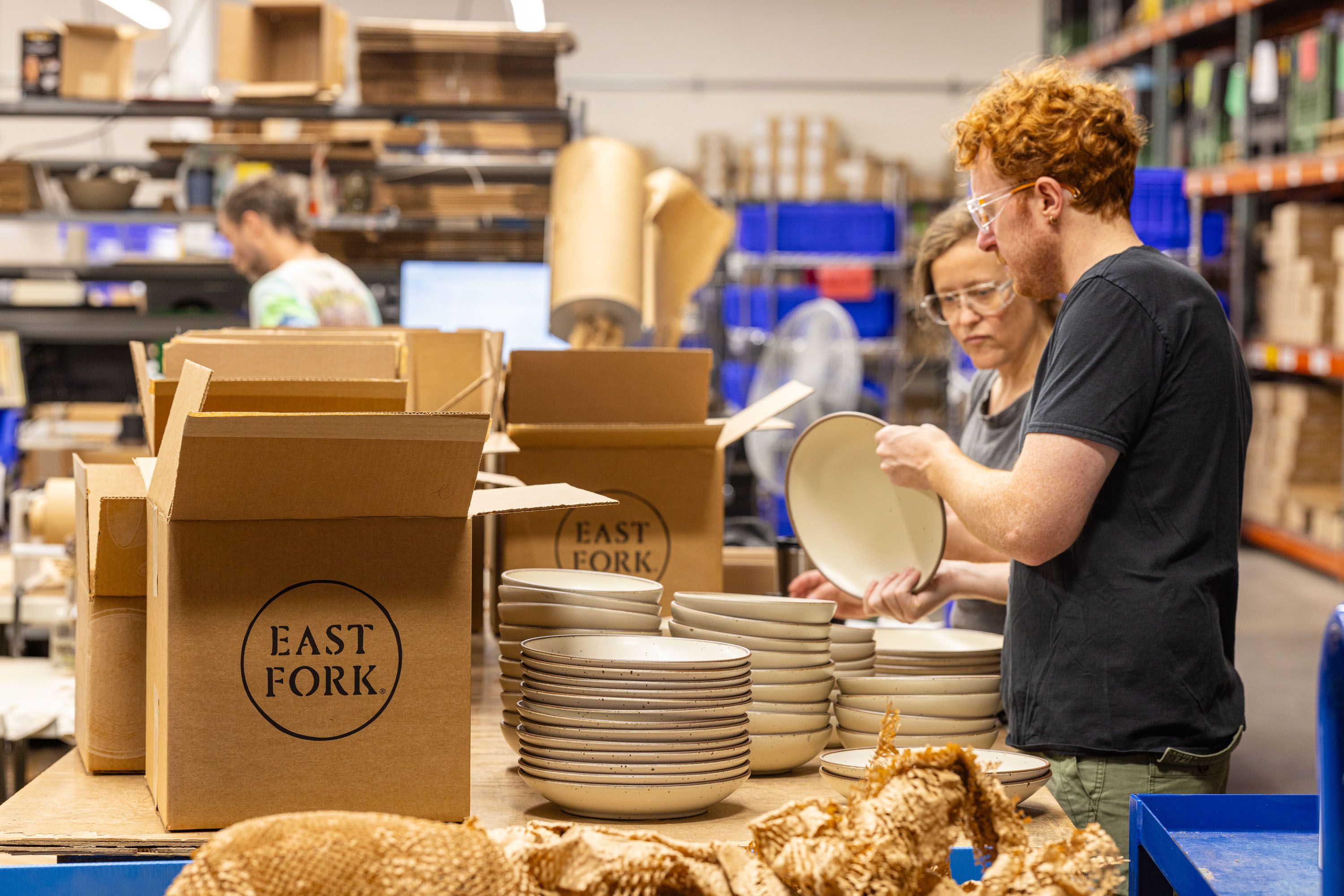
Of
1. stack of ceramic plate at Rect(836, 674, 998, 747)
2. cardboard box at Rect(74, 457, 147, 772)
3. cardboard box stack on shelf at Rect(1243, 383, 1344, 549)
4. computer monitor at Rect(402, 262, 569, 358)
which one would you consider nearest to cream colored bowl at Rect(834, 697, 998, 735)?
stack of ceramic plate at Rect(836, 674, 998, 747)

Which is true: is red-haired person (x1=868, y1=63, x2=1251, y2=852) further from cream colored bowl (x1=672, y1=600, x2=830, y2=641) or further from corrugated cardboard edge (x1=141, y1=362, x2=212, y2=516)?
corrugated cardboard edge (x1=141, y1=362, x2=212, y2=516)

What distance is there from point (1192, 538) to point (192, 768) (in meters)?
1.07

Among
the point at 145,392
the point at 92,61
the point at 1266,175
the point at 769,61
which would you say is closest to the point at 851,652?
the point at 145,392

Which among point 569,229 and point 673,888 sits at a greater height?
point 569,229

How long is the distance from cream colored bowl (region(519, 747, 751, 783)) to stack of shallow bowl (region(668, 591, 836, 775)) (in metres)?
0.16

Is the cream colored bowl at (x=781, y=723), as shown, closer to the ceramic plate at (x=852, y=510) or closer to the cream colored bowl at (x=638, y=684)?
the cream colored bowl at (x=638, y=684)

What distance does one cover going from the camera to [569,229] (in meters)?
2.72

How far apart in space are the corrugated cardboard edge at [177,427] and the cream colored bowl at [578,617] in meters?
0.40

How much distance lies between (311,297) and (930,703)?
104 inches

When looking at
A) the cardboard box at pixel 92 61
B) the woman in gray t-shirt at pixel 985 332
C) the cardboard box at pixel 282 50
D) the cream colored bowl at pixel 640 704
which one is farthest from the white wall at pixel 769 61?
the cream colored bowl at pixel 640 704

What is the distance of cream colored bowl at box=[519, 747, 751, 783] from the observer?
119 centimetres

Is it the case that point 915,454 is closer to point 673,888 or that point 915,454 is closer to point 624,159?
point 673,888

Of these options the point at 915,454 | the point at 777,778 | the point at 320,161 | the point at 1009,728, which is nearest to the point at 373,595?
the point at 777,778

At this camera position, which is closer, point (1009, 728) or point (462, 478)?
point (462, 478)
